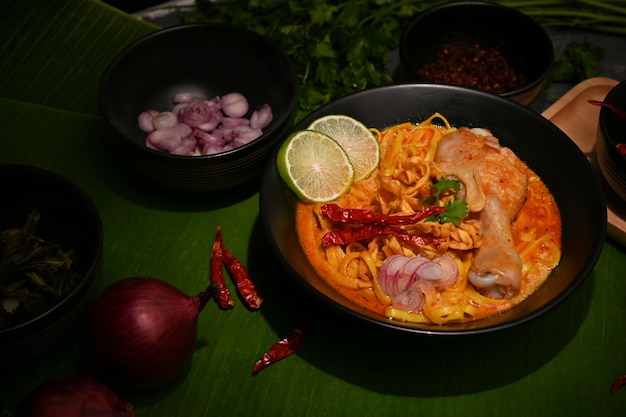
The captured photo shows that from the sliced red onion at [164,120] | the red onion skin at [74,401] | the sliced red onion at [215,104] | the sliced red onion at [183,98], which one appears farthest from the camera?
the sliced red onion at [183,98]

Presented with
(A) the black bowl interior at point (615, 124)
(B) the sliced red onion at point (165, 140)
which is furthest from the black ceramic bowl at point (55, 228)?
(A) the black bowl interior at point (615, 124)

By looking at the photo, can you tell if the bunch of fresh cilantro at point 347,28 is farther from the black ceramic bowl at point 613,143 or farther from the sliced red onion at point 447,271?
the sliced red onion at point 447,271

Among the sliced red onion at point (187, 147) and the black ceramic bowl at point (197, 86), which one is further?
the sliced red onion at point (187, 147)

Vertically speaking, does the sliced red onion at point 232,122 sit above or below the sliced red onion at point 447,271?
above

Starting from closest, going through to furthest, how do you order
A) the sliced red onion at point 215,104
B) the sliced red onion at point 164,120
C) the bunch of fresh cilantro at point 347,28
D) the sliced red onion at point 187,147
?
the sliced red onion at point 187,147
the sliced red onion at point 164,120
the sliced red onion at point 215,104
the bunch of fresh cilantro at point 347,28

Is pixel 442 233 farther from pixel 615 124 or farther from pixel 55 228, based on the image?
pixel 55 228

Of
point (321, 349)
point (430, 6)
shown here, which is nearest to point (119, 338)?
point (321, 349)

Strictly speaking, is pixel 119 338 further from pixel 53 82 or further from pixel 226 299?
pixel 53 82
